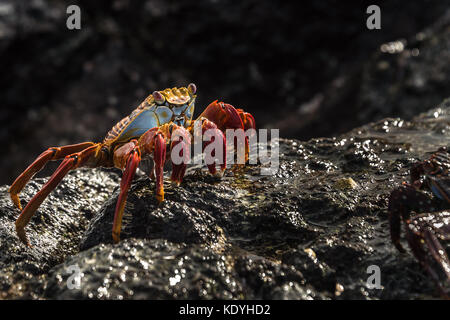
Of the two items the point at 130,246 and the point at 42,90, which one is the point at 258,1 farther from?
the point at 130,246

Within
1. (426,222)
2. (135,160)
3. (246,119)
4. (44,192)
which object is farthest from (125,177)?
(426,222)

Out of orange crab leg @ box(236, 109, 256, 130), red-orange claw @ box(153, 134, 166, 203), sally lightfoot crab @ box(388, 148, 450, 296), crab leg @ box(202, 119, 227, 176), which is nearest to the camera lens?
sally lightfoot crab @ box(388, 148, 450, 296)

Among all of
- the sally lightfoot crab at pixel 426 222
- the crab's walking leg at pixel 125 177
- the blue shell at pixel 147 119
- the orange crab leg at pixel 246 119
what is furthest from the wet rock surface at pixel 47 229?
the sally lightfoot crab at pixel 426 222

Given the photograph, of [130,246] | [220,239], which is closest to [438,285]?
[220,239]

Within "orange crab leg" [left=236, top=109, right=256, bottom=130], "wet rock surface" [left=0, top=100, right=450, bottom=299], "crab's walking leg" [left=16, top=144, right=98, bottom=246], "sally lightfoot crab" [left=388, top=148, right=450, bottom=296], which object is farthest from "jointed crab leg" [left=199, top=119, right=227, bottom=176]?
"sally lightfoot crab" [left=388, top=148, right=450, bottom=296]

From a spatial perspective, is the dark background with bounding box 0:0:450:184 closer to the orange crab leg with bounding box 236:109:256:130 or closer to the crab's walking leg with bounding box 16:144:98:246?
the orange crab leg with bounding box 236:109:256:130

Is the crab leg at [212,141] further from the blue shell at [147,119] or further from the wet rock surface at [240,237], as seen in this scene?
the blue shell at [147,119]
